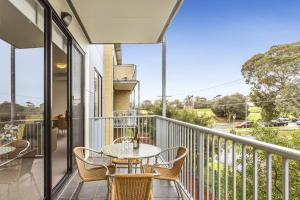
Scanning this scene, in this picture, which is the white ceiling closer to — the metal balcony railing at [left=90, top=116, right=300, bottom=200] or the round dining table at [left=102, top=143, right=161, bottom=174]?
the metal balcony railing at [left=90, top=116, right=300, bottom=200]

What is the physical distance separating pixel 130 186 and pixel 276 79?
16.2 m

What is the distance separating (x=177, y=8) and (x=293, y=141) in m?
6.15

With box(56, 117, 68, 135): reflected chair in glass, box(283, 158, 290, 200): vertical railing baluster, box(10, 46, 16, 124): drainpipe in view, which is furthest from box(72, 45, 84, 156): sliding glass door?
box(283, 158, 290, 200): vertical railing baluster

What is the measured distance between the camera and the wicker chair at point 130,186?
198 centimetres

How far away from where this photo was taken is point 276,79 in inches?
637

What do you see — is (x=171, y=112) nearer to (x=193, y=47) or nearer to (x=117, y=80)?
(x=117, y=80)

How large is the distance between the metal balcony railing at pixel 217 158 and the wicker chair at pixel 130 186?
0.65 m

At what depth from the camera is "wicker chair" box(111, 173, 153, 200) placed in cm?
198

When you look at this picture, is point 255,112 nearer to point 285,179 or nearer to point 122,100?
point 122,100

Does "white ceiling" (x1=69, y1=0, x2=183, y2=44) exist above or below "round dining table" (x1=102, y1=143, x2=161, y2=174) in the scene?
above

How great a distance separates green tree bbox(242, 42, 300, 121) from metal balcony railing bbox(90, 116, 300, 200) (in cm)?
902

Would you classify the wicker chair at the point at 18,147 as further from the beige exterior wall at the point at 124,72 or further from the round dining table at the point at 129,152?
the beige exterior wall at the point at 124,72

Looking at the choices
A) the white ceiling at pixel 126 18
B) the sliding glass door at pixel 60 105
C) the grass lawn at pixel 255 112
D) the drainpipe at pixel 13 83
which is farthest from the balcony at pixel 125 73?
the drainpipe at pixel 13 83

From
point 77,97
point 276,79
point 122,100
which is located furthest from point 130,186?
point 122,100
